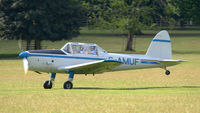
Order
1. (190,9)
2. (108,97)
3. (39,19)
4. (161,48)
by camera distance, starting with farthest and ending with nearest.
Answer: (190,9)
(39,19)
(161,48)
(108,97)

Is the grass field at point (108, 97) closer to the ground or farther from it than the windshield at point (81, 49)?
closer to the ground

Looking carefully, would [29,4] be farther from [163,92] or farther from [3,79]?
[163,92]

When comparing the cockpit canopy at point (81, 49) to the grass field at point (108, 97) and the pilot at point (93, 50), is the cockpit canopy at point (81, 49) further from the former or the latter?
the grass field at point (108, 97)

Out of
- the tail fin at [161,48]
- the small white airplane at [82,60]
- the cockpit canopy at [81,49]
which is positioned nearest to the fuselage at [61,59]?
the small white airplane at [82,60]

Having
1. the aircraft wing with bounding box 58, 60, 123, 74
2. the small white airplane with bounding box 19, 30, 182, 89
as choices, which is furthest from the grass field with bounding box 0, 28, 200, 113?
the aircraft wing with bounding box 58, 60, 123, 74

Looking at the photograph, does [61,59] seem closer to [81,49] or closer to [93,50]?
[81,49]

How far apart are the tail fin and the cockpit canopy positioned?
2.39 meters

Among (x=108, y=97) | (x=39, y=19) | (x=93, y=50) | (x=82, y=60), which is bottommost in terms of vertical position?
(x=108, y=97)

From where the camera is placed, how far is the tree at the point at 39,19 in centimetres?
4569

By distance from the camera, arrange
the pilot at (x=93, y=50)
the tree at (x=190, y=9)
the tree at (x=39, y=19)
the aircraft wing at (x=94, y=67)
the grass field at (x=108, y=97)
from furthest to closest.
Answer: the tree at (x=190, y=9)
the tree at (x=39, y=19)
the pilot at (x=93, y=50)
the aircraft wing at (x=94, y=67)
the grass field at (x=108, y=97)

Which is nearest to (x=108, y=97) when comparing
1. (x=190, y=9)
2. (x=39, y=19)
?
(x=39, y=19)

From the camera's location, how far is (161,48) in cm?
2164

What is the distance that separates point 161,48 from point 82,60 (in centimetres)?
358

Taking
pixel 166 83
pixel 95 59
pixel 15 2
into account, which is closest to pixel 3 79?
pixel 95 59
